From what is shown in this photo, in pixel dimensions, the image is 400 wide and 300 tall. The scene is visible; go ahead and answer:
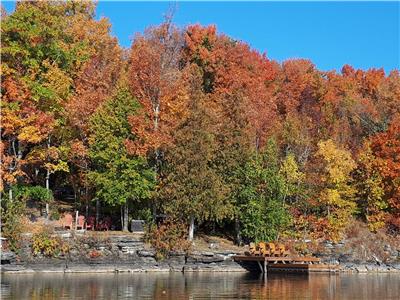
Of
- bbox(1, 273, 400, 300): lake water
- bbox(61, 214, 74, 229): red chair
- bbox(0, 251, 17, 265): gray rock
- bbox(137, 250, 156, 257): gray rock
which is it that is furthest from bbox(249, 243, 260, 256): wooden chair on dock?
bbox(0, 251, 17, 265): gray rock

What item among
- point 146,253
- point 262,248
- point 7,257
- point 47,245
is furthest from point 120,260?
point 262,248

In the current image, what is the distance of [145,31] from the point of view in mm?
50438

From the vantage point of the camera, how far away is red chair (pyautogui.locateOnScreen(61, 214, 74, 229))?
149ft

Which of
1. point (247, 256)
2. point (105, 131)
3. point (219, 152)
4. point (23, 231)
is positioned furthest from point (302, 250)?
point (23, 231)

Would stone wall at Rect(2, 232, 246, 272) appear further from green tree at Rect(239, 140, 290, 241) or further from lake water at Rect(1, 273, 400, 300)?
green tree at Rect(239, 140, 290, 241)

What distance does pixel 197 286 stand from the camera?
33.9 m

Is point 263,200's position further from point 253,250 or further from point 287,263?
point 287,263

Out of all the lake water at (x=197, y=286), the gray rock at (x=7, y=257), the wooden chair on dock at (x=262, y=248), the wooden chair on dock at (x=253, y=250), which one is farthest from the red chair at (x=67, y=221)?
the wooden chair on dock at (x=262, y=248)

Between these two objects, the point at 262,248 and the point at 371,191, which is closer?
the point at 262,248

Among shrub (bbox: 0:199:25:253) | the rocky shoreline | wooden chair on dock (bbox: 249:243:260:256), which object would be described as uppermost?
shrub (bbox: 0:199:25:253)

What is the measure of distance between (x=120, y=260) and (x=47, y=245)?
537 cm

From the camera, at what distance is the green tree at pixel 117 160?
4525 cm

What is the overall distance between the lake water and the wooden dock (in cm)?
107

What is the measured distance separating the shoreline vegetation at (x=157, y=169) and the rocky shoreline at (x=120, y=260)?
10cm
